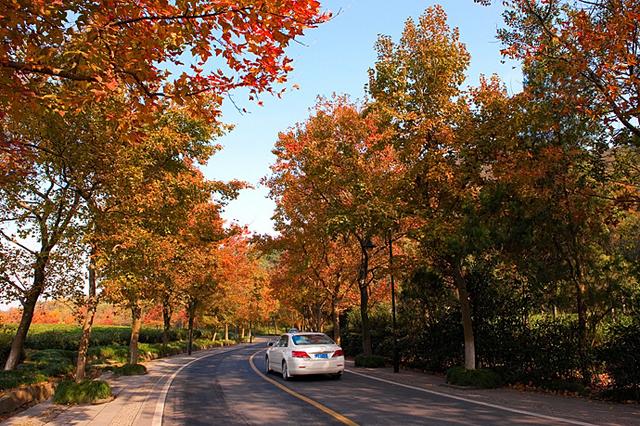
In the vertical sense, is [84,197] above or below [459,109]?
below

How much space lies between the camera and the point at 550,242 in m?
12.7

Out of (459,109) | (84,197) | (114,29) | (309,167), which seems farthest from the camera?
(309,167)

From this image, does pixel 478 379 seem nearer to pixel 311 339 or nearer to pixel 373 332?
pixel 311 339

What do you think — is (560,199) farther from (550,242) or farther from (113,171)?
(113,171)

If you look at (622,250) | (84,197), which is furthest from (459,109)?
(84,197)

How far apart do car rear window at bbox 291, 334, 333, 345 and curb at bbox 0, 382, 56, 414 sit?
22.9 feet

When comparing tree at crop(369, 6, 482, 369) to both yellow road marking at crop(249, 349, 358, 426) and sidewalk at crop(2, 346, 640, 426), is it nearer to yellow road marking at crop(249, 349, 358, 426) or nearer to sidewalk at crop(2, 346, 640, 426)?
sidewalk at crop(2, 346, 640, 426)

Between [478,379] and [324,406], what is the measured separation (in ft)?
16.3

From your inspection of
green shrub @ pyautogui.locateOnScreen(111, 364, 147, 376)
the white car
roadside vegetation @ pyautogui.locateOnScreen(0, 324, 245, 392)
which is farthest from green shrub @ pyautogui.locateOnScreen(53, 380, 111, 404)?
green shrub @ pyautogui.locateOnScreen(111, 364, 147, 376)

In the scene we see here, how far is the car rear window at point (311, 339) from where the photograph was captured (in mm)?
14914

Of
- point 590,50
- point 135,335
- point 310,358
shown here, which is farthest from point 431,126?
point 135,335

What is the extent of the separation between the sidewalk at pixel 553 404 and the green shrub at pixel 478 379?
0.27m

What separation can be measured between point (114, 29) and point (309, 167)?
15.3m

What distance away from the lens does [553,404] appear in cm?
955
